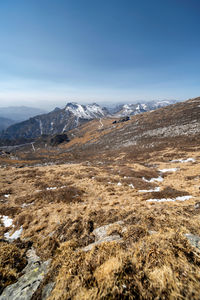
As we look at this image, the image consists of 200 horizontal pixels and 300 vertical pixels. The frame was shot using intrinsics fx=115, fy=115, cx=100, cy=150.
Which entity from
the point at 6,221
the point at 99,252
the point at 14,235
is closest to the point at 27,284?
the point at 99,252

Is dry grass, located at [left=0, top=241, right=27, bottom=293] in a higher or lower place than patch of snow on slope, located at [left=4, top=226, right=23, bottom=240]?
higher

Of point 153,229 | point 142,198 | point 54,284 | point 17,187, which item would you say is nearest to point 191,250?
point 153,229

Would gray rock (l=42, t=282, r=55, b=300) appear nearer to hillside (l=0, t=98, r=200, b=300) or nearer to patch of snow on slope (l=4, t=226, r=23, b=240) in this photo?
hillside (l=0, t=98, r=200, b=300)

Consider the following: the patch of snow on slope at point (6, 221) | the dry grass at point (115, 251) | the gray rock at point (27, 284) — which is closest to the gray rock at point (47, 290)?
the dry grass at point (115, 251)

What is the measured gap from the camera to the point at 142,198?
1234 cm

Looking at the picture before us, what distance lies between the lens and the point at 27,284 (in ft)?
13.6

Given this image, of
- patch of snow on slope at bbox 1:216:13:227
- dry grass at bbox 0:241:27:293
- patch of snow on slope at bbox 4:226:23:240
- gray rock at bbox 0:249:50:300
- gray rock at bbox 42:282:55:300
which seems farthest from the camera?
patch of snow on slope at bbox 1:216:13:227

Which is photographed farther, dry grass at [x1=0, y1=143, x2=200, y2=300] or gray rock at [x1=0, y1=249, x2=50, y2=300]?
gray rock at [x1=0, y1=249, x2=50, y2=300]

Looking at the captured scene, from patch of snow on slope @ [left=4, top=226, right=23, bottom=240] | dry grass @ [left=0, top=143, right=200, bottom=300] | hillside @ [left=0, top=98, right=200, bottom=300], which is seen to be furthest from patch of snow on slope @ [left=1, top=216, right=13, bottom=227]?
patch of snow on slope @ [left=4, top=226, right=23, bottom=240]

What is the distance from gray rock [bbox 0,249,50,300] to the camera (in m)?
3.80

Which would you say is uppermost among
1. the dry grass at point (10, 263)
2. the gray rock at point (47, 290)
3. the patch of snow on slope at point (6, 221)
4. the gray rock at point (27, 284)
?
the gray rock at point (47, 290)

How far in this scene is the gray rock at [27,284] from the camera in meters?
3.80

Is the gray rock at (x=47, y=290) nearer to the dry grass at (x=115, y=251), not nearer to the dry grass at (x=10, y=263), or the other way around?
the dry grass at (x=115, y=251)

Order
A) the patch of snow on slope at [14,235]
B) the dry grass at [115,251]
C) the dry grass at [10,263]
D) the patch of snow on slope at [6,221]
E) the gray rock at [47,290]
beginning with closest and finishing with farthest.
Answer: the dry grass at [115,251] → the gray rock at [47,290] → the dry grass at [10,263] → the patch of snow on slope at [14,235] → the patch of snow on slope at [6,221]
